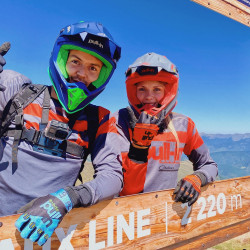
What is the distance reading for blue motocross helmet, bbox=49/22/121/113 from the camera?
2158mm

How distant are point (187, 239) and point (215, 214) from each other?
481 millimetres

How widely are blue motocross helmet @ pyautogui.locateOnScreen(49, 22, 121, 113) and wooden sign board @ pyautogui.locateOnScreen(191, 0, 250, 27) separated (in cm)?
175

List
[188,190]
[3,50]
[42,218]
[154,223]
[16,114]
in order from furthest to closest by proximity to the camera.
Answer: [188,190] → [154,223] → [16,114] → [3,50] → [42,218]

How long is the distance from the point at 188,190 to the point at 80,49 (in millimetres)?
1725

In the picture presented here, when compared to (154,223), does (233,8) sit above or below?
above

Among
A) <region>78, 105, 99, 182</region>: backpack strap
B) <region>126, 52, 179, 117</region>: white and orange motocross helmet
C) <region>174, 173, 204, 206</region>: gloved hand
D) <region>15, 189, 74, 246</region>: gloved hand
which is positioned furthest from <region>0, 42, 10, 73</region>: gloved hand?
<region>174, 173, 204, 206</region>: gloved hand

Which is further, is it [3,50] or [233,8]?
[233,8]

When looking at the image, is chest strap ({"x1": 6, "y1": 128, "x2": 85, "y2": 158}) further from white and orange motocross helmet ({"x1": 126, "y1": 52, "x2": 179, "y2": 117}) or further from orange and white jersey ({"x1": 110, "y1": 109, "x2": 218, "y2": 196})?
white and orange motocross helmet ({"x1": 126, "y1": 52, "x2": 179, "y2": 117})

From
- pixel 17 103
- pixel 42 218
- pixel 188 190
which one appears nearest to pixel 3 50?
pixel 17 103

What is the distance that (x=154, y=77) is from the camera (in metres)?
2.99

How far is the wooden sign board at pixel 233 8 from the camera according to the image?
3.36m

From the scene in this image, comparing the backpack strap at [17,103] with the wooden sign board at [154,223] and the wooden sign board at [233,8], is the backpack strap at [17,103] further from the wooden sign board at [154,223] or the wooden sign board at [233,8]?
the wooden sign board at [233,8]

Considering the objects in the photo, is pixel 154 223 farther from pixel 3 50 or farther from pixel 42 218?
pixel 3 50

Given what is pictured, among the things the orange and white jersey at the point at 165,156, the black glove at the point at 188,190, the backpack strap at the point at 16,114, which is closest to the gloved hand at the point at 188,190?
the black glove at the point at 188,190
